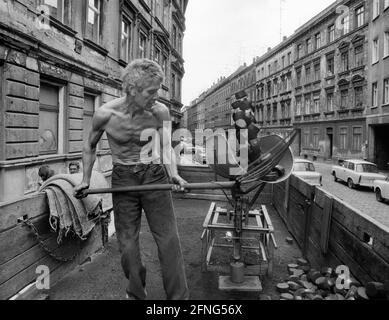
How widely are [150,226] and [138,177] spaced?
466 mm

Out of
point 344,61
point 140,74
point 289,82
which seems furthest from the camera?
point 289,82

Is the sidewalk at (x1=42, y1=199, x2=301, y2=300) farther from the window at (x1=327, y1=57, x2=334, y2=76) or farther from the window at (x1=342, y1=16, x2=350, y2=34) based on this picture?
the window at (x1=327, y1=57, x2=334, y2=76)

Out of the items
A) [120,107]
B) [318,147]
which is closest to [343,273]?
[120,107]

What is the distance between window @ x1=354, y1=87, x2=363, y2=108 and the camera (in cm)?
2642

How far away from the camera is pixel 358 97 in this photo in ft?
88.2

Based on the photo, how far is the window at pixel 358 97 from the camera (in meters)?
26.4

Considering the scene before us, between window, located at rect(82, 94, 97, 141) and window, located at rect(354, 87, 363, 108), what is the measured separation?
22.3 m

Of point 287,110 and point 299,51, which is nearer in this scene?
point 299,51

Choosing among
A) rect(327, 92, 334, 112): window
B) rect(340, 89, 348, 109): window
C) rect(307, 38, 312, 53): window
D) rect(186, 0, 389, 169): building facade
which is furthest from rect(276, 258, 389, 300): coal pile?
rect(307, 38, 312, 53): window

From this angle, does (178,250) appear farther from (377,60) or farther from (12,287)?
(377,60)

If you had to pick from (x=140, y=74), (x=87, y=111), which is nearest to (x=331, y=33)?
(x=87, y=111)

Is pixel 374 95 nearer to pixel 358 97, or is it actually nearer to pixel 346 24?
pixel 358 97

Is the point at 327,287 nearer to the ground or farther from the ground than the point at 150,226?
nearer to the ground
